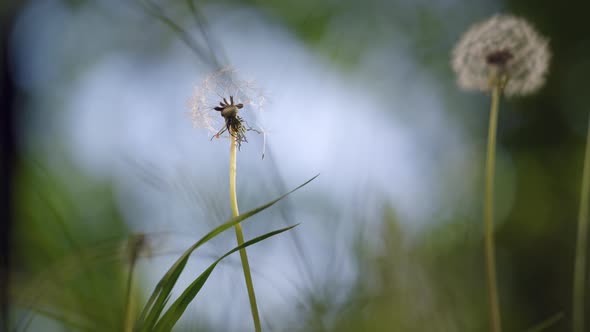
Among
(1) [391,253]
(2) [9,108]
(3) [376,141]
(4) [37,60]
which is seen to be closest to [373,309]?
(1) [391,253]

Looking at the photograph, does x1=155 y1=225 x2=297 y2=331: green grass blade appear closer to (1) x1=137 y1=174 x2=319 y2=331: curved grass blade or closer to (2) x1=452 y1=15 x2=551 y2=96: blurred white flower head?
(1) x1=137 y1=174 x2=319 y2=331: curved grass blade

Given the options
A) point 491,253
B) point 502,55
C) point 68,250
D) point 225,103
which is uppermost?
point 68,250

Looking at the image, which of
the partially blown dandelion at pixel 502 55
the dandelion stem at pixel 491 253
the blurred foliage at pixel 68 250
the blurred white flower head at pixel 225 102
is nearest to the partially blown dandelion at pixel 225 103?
the blurred white flower head at pixel 225 102

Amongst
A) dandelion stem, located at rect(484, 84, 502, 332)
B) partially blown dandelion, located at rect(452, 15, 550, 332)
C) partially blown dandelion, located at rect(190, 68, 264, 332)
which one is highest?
partially blown dandelion, located at rect(452, 15, 550, 332)

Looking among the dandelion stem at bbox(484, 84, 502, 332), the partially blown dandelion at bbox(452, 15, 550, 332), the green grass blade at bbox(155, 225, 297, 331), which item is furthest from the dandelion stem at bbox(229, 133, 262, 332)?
the partially blown dandelion at bbox(452, 15, 550, 332)

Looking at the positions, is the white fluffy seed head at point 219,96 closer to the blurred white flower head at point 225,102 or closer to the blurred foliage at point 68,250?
the blurred white flower head at point 225,102

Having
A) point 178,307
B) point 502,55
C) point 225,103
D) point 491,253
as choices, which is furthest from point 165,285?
point 502,55

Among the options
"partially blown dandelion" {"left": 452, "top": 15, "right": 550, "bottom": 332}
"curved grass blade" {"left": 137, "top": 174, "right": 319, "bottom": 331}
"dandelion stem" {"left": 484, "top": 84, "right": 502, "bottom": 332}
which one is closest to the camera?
"curved grass blade" {"left": 137, "top": 174, "right": 319, "bottom": 331}

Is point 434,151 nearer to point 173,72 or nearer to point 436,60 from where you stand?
point 436,60

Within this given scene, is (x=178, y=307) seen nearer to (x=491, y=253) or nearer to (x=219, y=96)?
(x=219, y=96)
